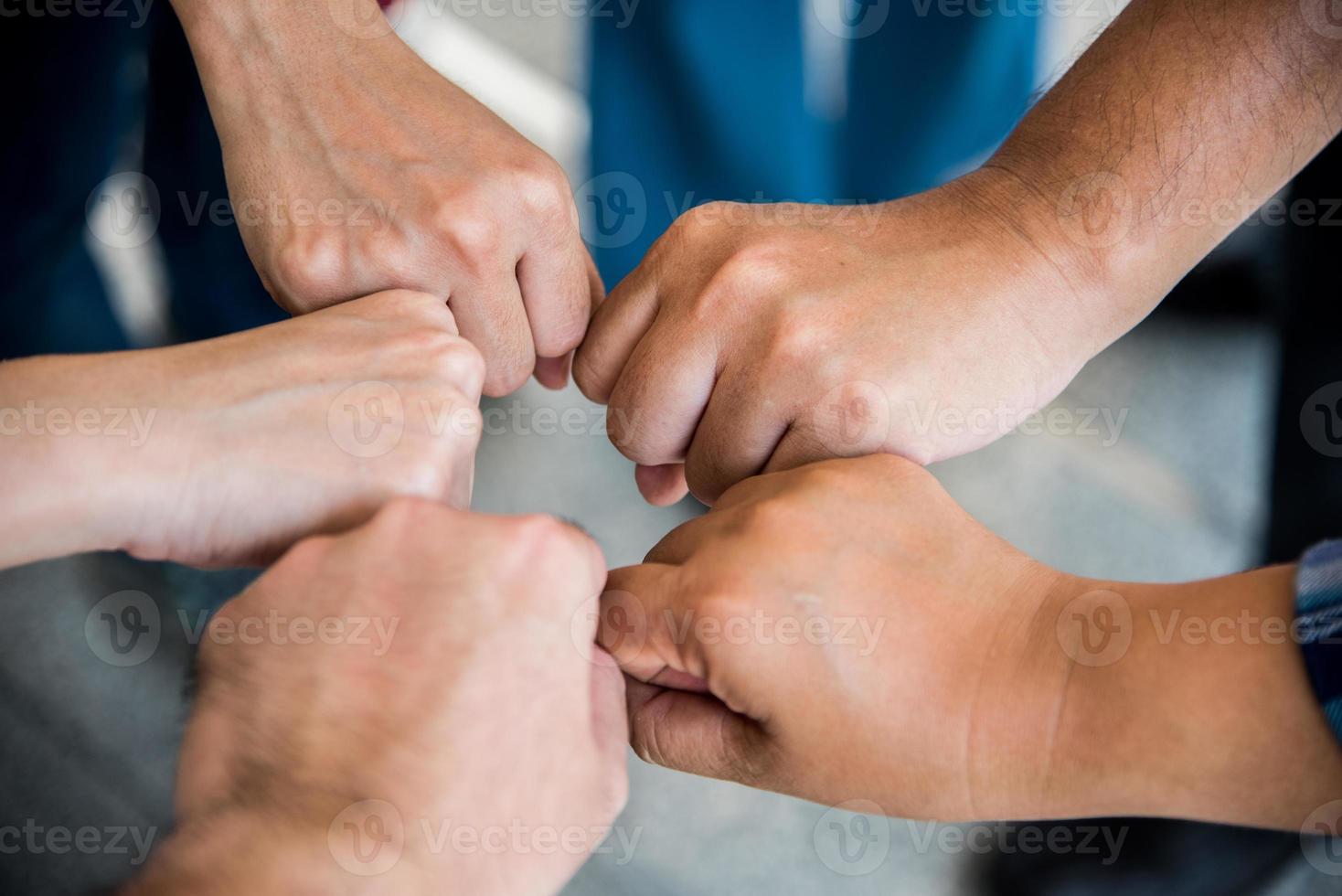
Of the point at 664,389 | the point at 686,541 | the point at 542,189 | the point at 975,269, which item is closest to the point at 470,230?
the point at 542,189

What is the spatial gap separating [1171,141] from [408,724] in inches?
31.5

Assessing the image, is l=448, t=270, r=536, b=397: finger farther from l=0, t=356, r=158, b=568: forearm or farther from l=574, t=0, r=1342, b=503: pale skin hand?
l=0, t=356, r=158, b=568: forearm

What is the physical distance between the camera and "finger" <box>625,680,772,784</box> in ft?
2.43

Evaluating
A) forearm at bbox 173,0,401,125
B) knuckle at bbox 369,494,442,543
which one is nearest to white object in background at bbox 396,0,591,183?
forearm at bbox 173,0,401,125

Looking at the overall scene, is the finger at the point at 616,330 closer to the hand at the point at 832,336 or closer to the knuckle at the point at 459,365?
the hand at the point at 832,336

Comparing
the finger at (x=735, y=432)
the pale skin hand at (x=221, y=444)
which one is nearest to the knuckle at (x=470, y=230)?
the pale skin hand at (x=221, y=444)

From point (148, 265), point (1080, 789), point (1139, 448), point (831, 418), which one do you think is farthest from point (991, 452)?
point (148, 265)

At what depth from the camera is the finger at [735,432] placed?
2.81ft

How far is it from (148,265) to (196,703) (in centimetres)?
71

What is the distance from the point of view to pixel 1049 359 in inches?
35.7

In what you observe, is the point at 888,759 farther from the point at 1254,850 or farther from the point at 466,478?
the point at 1254,850

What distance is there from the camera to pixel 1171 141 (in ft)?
3.04

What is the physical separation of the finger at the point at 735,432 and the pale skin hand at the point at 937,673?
94 mm

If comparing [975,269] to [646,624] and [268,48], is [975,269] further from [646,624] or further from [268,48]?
[268,48]
